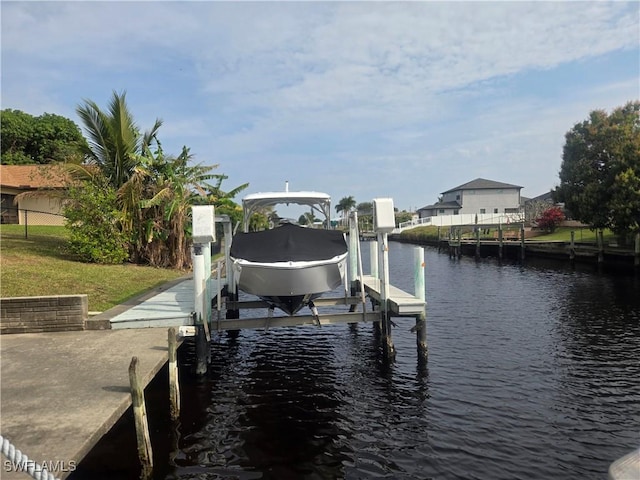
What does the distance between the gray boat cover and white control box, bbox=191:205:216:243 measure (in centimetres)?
84

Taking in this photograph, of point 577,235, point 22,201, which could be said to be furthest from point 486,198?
Answer: point 22,201

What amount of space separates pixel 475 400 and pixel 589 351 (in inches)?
193

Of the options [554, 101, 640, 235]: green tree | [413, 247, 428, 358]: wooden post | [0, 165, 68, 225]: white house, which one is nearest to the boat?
[413, 247, 428, 358]: wooden post

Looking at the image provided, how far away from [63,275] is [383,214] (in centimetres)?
958

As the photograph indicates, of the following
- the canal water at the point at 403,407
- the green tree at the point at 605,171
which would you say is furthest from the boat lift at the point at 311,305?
the green tree at the point at 605,171

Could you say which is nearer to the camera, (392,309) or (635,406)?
(635,406)

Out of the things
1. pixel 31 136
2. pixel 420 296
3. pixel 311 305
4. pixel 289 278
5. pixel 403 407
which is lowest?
pixel 403 407

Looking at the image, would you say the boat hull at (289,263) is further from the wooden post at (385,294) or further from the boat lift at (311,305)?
the wooden post at (385,294)

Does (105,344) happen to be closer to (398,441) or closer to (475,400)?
(398,441)

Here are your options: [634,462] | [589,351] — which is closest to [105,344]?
[634,462]

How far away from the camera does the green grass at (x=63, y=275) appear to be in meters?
11.6

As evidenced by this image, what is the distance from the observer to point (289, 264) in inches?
350

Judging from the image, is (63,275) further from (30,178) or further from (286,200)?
(30,178)

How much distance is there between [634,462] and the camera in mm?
2006
